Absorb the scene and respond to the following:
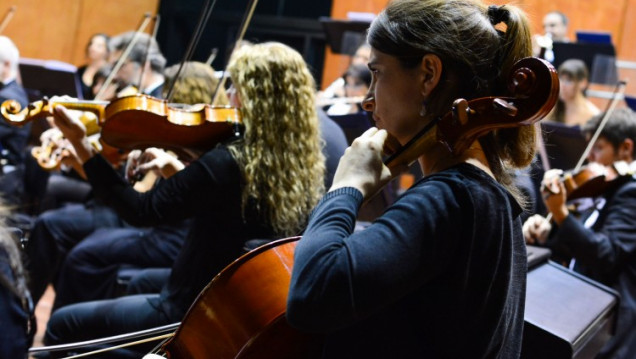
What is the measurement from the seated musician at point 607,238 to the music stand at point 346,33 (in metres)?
2.83

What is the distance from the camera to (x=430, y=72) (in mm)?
1075

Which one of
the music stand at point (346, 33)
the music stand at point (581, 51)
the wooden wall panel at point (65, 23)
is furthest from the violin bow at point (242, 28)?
the wooden wall panel at point (65, 23)

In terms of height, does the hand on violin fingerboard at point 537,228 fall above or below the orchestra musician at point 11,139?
above

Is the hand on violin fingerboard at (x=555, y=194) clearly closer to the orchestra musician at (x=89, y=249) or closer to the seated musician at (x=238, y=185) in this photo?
the seated musician at (x=238, y=185)

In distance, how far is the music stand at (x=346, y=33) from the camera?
550 cm

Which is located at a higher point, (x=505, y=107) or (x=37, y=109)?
(x=505, y=107)

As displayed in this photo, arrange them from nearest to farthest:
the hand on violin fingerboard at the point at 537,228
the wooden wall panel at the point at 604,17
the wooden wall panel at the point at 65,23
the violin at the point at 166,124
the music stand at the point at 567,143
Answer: the violin at the point at 166,124 < the hand on violin fingerboard at the point at 537,228 < the music stand at the point at 567,143 < the wooden wall panel at the point at 604,17 < the wooden wall panel at the point at 65,23

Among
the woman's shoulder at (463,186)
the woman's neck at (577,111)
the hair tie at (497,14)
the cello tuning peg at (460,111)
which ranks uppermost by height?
the hair tie at (497,14)

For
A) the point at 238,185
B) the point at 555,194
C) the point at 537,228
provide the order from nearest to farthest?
the point at 238,185 → the point at 555,194 → the point at 537,228

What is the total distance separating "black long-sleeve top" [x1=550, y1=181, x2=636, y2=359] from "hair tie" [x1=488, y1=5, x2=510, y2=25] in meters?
1.71

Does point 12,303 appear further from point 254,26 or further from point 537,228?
point 254,26

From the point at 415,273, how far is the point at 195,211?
3.82 feet

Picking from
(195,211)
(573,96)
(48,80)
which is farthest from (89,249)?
(573,96)

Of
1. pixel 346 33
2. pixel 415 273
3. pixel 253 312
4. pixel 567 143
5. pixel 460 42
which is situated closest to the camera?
pixel 415 273
